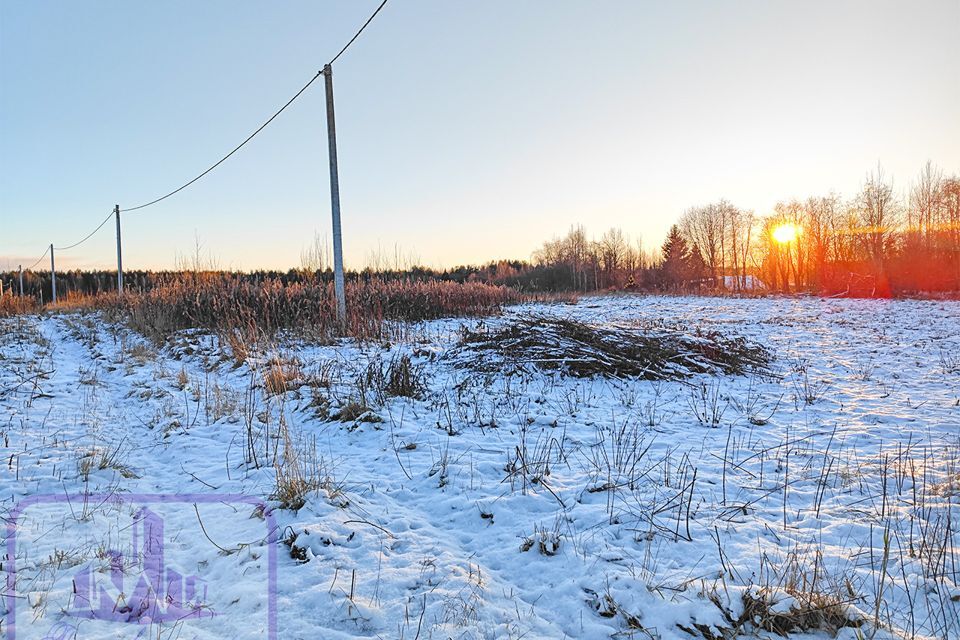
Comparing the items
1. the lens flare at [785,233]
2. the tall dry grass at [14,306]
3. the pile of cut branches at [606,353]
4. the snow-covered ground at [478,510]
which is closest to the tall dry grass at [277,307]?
the pile of cut branches at [606,353]

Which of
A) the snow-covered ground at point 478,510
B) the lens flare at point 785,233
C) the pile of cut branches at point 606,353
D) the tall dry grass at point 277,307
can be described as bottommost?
the snow-covered ground at point 478,510

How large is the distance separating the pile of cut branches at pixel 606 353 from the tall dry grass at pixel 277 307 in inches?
121

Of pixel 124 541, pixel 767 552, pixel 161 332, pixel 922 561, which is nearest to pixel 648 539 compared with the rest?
Result: pixel 767 552

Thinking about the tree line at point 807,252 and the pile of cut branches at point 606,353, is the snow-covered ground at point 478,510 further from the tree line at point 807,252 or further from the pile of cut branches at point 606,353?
the tree line at point 807,252

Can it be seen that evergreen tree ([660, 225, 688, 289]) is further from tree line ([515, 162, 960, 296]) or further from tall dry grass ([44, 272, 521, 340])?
tall dry grass ([44, 272, 521, 340])

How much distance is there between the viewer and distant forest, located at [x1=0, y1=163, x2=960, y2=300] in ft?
96.6

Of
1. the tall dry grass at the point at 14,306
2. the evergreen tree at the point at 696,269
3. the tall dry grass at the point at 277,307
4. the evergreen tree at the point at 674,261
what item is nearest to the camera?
the tall dry grass at the point at 277,307

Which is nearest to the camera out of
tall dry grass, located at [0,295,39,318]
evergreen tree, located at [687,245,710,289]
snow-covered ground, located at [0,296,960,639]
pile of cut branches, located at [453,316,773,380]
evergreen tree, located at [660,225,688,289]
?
snow-covered ground, located at [0,296,960,639]

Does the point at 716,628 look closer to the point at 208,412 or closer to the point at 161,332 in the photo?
the point at 208,412

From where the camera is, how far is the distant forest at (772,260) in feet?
96.6

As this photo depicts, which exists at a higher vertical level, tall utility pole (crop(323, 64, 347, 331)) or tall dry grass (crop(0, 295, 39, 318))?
tall utility pole (crop(323, 64, 347, 331))

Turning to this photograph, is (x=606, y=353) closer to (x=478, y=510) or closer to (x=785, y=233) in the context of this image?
(x=478, y=510)

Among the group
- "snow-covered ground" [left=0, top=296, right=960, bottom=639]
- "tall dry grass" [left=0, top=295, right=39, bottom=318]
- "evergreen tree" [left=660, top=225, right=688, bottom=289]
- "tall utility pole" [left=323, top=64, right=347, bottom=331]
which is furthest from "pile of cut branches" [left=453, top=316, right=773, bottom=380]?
"evergreen tree" [left=660, top=225, right=688, bottom=289]

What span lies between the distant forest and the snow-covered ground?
Answer: 39.9 ft
